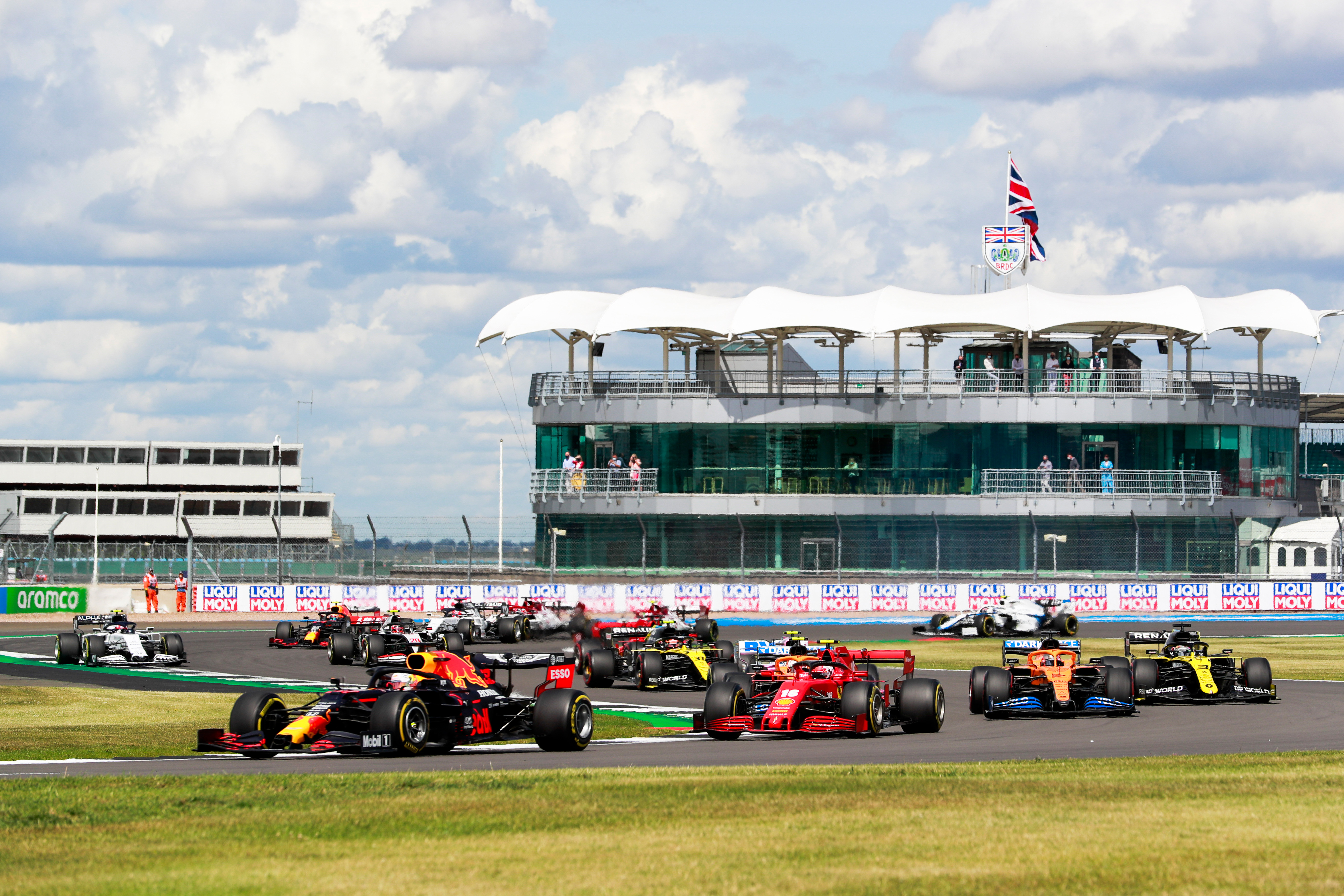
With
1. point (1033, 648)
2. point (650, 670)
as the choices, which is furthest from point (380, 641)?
point (1033, 648)

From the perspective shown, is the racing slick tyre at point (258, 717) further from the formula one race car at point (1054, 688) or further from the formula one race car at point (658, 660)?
the formula one race car at point (658, 660)

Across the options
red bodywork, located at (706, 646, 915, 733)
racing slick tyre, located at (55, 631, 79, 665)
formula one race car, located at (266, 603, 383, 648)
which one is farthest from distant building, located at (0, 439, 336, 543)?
red bodywork, located at (706, 646, 915, 733)

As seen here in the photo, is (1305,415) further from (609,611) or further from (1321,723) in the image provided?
(1321,723)

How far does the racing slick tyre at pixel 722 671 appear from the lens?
71.8 ft

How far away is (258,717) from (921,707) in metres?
7.90

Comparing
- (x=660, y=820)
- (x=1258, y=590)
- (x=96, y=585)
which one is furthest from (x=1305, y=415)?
(x=660, y=820)

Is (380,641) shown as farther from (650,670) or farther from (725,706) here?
(725,706)

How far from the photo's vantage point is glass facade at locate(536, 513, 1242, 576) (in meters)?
59.4

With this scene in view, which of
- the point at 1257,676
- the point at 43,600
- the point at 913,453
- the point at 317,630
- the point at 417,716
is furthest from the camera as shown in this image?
the point at 913,453

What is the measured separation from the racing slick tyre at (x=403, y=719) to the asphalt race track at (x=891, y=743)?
7.1 inches

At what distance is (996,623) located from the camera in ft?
143

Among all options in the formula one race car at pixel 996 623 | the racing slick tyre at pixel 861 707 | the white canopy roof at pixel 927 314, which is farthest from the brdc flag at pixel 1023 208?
the racing slick tyre at pixel 861 707

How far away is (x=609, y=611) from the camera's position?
175ft

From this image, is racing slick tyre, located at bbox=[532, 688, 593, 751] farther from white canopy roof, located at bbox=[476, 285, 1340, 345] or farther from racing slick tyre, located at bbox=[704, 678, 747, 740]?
white canopy roof, located at bbox=[476, 285, 1340, 345]
